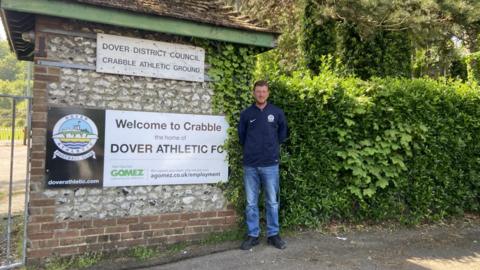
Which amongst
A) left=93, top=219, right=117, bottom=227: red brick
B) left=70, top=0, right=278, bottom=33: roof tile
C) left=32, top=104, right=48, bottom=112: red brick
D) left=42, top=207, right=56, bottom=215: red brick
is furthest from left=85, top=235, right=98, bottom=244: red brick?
left=70, top=0, right=278, bottom=33: roof tile

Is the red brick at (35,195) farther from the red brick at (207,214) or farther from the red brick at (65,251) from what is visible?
the red brick at (207,214)

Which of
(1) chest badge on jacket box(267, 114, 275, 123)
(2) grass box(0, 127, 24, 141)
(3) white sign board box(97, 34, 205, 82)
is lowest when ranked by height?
(2) grass box(0, 127, 24, 141)

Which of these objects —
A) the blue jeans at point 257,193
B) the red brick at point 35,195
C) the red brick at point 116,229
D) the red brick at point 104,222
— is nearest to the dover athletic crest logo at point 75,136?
the red brick at point 35,195

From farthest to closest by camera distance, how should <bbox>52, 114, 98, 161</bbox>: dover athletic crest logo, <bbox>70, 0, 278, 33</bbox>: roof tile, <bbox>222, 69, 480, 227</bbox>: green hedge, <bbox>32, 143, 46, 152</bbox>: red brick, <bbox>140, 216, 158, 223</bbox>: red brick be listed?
<bbox>222, 69, 480, 227</bbox>: green hedge < <bbox>140, 216, 158, 223</bbox>: red brick < <bbox>70, 0, 278, 33</bbox>: roof tile < <bbox>52, 114, 98, 161</bbox>: dover athletic crest logo < <bbox>32, 143, 46, 152</bbox>: red brick

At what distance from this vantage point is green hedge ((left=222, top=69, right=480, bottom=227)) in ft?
18.7

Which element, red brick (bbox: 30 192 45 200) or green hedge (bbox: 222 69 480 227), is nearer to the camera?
red brick (bbox: 30 192 45 200)

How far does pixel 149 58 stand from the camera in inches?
189

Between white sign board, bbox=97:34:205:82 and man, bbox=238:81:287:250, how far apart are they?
0.83 metres

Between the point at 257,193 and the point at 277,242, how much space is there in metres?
0.69

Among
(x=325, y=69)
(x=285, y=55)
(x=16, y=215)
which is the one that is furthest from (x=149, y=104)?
(x=285, y=55)

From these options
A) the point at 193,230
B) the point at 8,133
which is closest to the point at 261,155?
the point at 193,230

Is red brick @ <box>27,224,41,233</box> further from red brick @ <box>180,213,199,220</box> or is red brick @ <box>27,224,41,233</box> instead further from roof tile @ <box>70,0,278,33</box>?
roof tile @ <box>70,0,278,33</box>

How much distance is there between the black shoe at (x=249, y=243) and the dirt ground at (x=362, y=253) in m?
0.07

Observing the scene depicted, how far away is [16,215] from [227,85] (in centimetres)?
456
